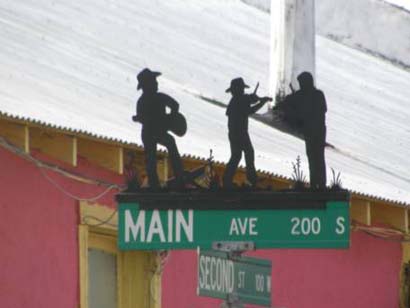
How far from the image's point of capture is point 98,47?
63.7 feet

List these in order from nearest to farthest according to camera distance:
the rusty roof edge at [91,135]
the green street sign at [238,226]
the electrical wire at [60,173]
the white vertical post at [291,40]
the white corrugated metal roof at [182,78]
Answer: the green street sign at [238,226]
the rusty roof edge at [91,135]
the electrical wire at [60,173]
the white corrugated metal roof at [182,78]
the white vertical post at [291,40]

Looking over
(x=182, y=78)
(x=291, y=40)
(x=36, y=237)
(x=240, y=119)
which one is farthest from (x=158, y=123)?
(x=291, y=40)

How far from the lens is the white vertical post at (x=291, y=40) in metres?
21.9

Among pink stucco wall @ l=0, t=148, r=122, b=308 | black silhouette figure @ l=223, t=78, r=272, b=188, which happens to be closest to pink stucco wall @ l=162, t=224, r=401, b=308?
pink stucco wall @ l=0, t=148, r=122, b=308

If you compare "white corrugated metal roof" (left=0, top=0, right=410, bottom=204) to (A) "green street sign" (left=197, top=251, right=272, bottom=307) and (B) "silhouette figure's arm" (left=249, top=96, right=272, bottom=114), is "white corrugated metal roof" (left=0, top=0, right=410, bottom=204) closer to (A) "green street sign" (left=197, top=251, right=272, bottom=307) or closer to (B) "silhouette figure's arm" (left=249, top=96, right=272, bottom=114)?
(B) "silhouette figure's arm" (left=249, top=96, right=272, bottom=114)

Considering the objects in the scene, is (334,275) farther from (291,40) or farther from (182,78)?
(291,40)

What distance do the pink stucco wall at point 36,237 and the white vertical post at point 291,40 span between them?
6394 millimetres

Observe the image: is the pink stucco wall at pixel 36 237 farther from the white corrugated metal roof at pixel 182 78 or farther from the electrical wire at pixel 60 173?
the white corrugated metal roof at pixel 182 78

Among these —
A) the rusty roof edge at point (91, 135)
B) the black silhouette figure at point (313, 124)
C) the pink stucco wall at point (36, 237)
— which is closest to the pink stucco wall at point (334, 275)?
the rusty roof edge at point (91, 135)

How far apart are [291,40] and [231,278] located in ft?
34.1

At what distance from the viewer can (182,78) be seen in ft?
65.0

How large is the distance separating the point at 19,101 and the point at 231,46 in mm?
8586

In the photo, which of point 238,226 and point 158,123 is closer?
point 238,226

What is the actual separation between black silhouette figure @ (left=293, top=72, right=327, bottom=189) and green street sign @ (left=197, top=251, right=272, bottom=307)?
1.83 feet
